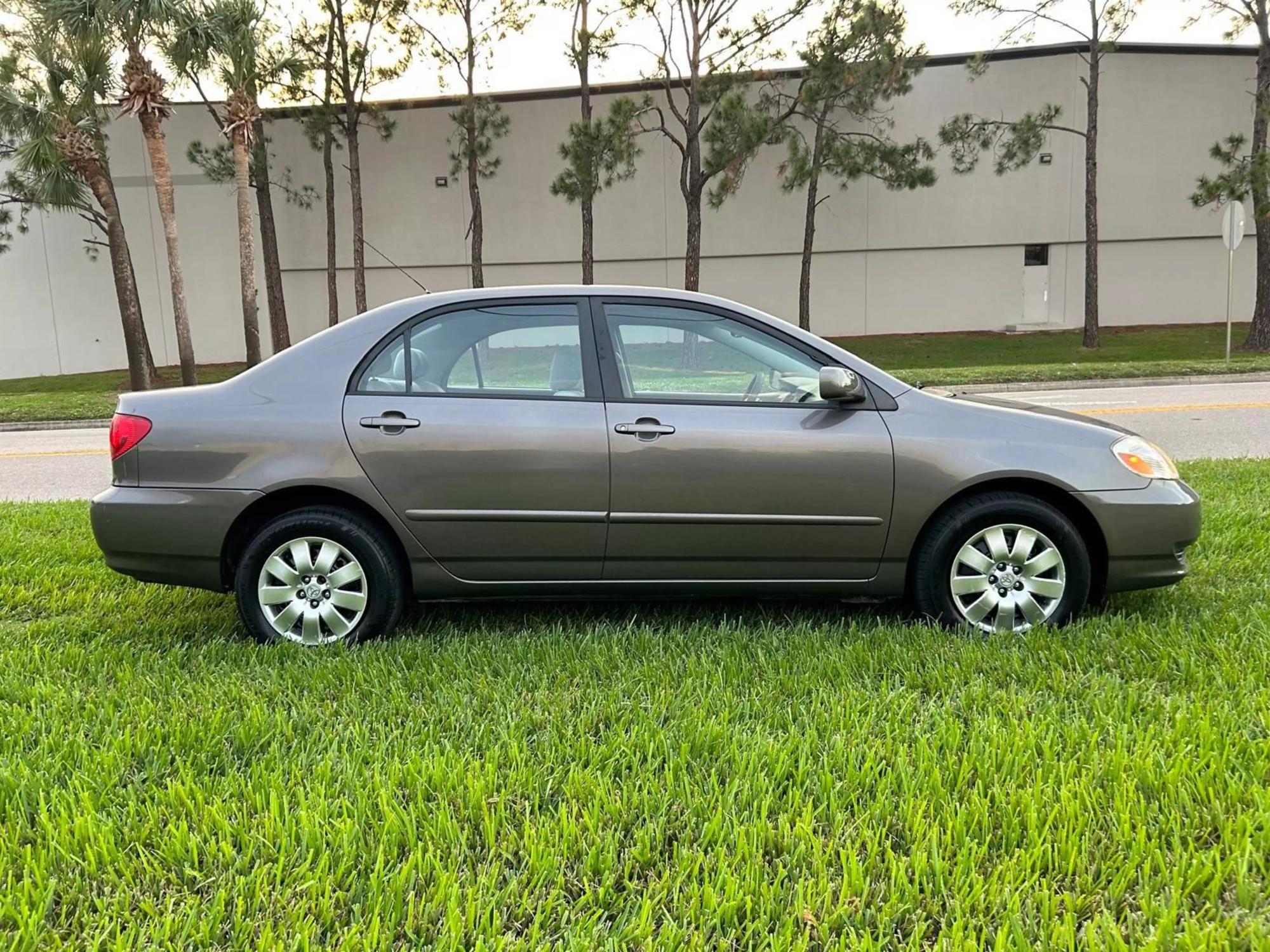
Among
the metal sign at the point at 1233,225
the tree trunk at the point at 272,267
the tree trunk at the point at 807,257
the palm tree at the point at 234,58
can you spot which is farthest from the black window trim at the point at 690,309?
the tree trunk at the point at 272,267

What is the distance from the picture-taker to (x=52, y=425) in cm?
1485

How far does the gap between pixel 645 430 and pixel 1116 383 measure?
1491 centimetres

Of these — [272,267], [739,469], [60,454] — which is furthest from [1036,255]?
[739,469]

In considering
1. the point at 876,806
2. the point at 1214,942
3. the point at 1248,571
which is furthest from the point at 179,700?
the point at 1248,571

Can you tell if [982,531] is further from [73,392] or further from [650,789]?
[73,392]

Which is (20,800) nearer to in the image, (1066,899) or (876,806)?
(876,806)

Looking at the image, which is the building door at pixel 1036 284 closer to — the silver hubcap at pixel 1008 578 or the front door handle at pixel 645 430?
the silver hubcap at pixel 1008 578

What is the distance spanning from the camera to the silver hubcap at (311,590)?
144 inches

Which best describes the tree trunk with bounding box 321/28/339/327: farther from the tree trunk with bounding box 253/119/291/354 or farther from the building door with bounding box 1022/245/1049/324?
the building door with bounding box 1022/245/1049/324

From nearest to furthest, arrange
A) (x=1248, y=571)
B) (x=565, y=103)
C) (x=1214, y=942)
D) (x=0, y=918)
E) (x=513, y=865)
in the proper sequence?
(x=1214, y=942)
(x=0, y=918)
(x=513, y=865)
(x=1248, y=571)
(x=565, y=103)

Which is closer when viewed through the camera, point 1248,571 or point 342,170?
point 1248,571

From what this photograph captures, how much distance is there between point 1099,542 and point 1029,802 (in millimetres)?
1736

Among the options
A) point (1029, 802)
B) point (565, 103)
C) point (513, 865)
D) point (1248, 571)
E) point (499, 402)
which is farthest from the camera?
point (565, 103)

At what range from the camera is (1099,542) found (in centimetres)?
367
